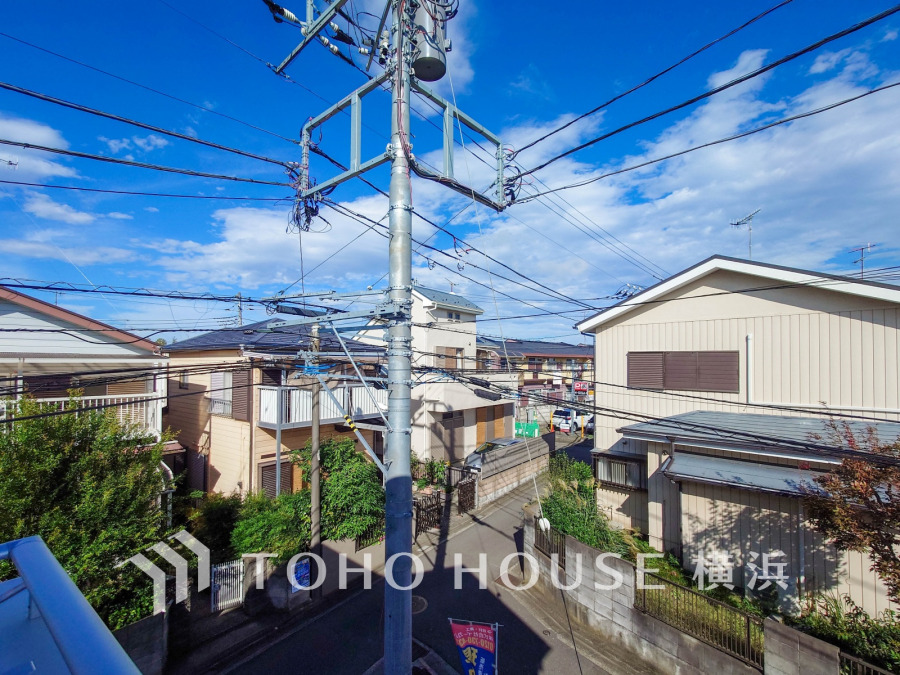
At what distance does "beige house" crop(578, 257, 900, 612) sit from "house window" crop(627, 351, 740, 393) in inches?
→ 1.1

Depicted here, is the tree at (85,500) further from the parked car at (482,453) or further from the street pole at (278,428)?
the parked car at (482,453)

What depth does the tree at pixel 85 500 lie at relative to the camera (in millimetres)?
6359

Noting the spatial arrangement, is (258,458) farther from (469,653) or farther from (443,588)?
(469,653)

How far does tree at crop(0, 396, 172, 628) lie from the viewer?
6.36 meters

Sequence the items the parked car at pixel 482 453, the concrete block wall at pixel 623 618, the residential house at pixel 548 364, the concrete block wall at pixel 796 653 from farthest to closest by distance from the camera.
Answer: the residential house at pixel 548 364
the parked car at pixel 482 453
the concrete block wall at pixel 623 618
the concrete block wall at pixel 796 653

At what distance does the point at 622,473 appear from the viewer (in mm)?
11789

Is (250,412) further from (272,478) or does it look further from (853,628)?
(853,628)

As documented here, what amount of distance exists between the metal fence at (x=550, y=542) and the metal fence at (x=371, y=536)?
14.7 ft

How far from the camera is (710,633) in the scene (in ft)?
22.9

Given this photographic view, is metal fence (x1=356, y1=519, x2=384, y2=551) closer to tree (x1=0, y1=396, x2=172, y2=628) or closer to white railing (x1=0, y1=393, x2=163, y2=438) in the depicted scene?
tree (x1=0, y1=396, x2=172, y2=628)

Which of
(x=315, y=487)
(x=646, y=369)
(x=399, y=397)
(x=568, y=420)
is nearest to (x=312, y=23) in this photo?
(x=399, y=397)

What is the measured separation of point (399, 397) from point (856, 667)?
280 inches

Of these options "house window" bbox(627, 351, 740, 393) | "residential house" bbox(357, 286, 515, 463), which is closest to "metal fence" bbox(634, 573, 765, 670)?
"house window" bbox(627, 351, 740, 393)

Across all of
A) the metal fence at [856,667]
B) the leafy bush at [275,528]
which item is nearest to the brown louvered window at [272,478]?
the leafy bush at [275,528]
